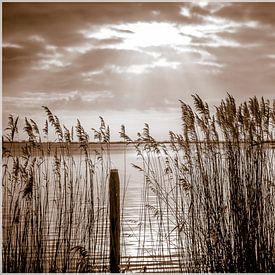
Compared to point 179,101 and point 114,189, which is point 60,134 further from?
point 179,101

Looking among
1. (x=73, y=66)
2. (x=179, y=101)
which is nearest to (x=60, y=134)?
(x=179, y=101)

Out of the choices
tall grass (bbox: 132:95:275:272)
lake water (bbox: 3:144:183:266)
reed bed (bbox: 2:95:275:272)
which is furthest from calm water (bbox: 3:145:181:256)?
tall grass (bbox: 132:95:275:272)

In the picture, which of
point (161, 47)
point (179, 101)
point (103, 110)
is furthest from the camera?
point (103, 110)

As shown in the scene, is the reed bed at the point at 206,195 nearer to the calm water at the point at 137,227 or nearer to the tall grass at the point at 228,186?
the tall grass at the point at 228,186

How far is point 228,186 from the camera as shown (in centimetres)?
295

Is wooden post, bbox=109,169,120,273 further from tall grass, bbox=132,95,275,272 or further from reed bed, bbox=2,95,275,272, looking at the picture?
tall grass, bbox=132,95,275,272

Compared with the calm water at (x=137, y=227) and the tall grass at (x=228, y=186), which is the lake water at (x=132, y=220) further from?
the tall grass at (x=228, y=186)

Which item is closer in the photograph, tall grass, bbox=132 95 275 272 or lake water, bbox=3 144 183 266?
tall grass, bbox=132 95 275 272

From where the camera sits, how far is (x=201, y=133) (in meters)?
3.04

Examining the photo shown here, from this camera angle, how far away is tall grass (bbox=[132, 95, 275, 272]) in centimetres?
279

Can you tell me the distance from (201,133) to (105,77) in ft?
4.28

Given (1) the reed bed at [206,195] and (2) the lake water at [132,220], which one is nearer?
(1) the reed bed at [206,195]

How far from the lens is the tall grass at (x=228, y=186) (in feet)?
9.15

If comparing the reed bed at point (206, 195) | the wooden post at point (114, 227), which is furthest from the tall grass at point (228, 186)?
the wooden post at point (114, 227)
